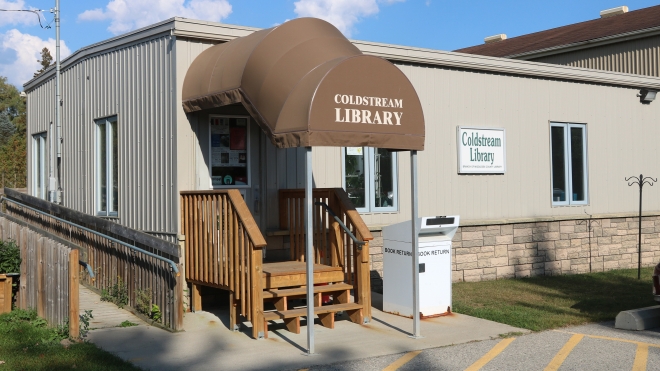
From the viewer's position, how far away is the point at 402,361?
21.4 ft

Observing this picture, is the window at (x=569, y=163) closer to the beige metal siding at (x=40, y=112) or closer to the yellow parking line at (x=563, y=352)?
the yellow parking line at (x=563, y=352)

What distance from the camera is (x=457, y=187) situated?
11.9 meters

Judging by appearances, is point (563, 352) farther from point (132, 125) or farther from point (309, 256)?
point (132, 125)

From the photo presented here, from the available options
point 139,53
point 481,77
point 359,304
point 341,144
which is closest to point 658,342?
point 359,304

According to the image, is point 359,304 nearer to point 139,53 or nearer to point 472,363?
point 472,363

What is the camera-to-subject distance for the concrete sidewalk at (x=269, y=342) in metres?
6.45

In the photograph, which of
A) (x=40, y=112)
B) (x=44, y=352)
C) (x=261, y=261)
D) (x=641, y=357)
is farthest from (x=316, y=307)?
(x=40, y=112)

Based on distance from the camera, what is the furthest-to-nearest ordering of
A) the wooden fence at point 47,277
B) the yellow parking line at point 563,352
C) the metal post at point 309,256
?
the wooden fence at point 47,277
the metal post at point 309,256
the yellow parking line at point 563,352

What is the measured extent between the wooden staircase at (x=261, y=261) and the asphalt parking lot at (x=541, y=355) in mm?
1440

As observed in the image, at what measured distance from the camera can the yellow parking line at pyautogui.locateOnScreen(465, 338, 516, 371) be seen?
6.34 meters

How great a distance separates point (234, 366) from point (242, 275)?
4.51 feet

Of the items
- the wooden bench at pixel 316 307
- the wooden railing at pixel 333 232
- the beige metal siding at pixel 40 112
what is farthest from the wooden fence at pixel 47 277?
the beige metal siding at pixel 40 112

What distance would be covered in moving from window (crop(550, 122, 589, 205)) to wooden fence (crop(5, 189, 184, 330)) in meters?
8.32

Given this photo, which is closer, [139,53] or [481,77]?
[139,53]
